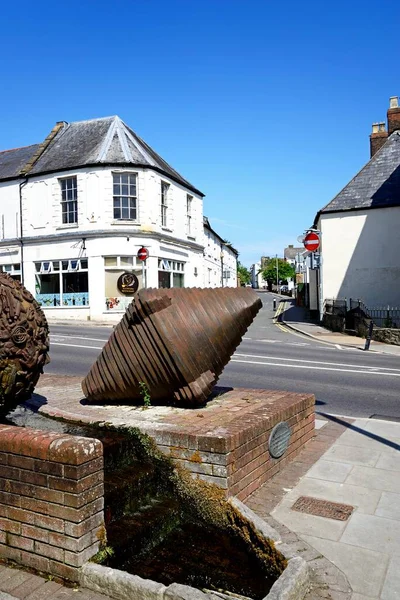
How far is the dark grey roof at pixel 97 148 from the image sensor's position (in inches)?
1135

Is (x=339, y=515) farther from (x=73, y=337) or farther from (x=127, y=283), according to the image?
(x=127, y=283)

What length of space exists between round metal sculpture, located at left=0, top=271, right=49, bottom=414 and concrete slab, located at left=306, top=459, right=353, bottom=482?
3.18 m

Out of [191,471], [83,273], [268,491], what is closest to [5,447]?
[191,471]

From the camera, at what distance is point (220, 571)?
12.8 ft

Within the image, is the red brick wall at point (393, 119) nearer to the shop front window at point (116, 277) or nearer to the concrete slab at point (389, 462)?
the shop front window at point (116, 277)

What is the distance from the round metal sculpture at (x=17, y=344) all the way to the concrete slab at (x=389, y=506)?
3513 millimetres

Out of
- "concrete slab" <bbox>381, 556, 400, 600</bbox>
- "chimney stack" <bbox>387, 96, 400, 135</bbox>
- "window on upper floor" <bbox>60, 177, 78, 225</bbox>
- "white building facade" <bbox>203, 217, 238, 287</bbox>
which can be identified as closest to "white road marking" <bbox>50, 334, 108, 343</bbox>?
"window on upper floor" <bbox>60, 177, 78, 225</bbox>

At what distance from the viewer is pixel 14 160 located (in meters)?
33.8

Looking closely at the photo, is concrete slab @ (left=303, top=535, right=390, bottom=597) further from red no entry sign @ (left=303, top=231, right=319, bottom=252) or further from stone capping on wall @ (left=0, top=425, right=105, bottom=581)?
red no entry sign @ (left=303, top=231, right=319, bottom=252)

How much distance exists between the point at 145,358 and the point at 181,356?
0.47 metres

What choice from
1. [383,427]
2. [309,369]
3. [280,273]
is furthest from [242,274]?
[383,427]

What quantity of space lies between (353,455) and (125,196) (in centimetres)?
2486

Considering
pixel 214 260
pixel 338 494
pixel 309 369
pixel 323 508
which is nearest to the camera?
pixel 323 508

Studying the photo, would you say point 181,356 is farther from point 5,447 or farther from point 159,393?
point 5,447
